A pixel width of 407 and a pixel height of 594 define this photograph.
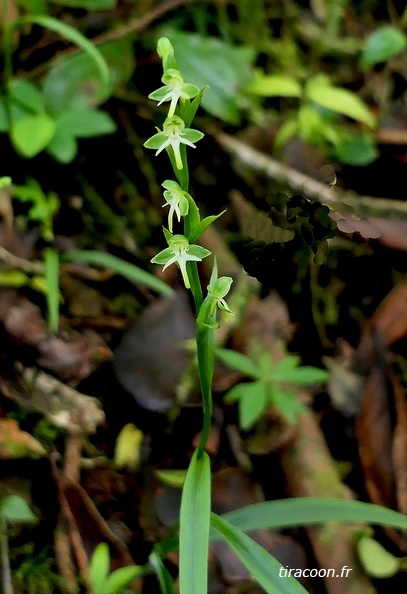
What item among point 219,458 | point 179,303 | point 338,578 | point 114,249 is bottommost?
point 338,578

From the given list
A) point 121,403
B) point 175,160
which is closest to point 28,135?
point 121,403

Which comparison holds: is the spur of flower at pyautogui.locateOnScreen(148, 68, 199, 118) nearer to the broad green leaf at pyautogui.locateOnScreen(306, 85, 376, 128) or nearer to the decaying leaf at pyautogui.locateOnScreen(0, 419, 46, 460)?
the decaying leaf at pyautogui.locateOnScreen(0, 419, 46, 460)

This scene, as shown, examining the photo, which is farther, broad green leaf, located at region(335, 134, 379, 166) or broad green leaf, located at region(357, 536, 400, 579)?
broad green leaf, located at region(335, 134, 379, 166)

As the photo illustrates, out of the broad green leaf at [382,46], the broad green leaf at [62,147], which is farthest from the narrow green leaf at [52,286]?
the broad green leaf at [382,46]

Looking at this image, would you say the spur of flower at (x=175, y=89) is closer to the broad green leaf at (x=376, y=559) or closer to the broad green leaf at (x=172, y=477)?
the broad green leaf at (x=172, y=477)

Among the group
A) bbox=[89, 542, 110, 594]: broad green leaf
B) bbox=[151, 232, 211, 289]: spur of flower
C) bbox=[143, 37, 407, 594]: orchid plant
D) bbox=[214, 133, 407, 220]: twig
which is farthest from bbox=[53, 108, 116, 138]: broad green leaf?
bbox=[89, 542, 110, 594]: broad green leaf

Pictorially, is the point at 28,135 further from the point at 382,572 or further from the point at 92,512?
the point at 382,572

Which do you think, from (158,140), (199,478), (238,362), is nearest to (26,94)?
(238,362)
